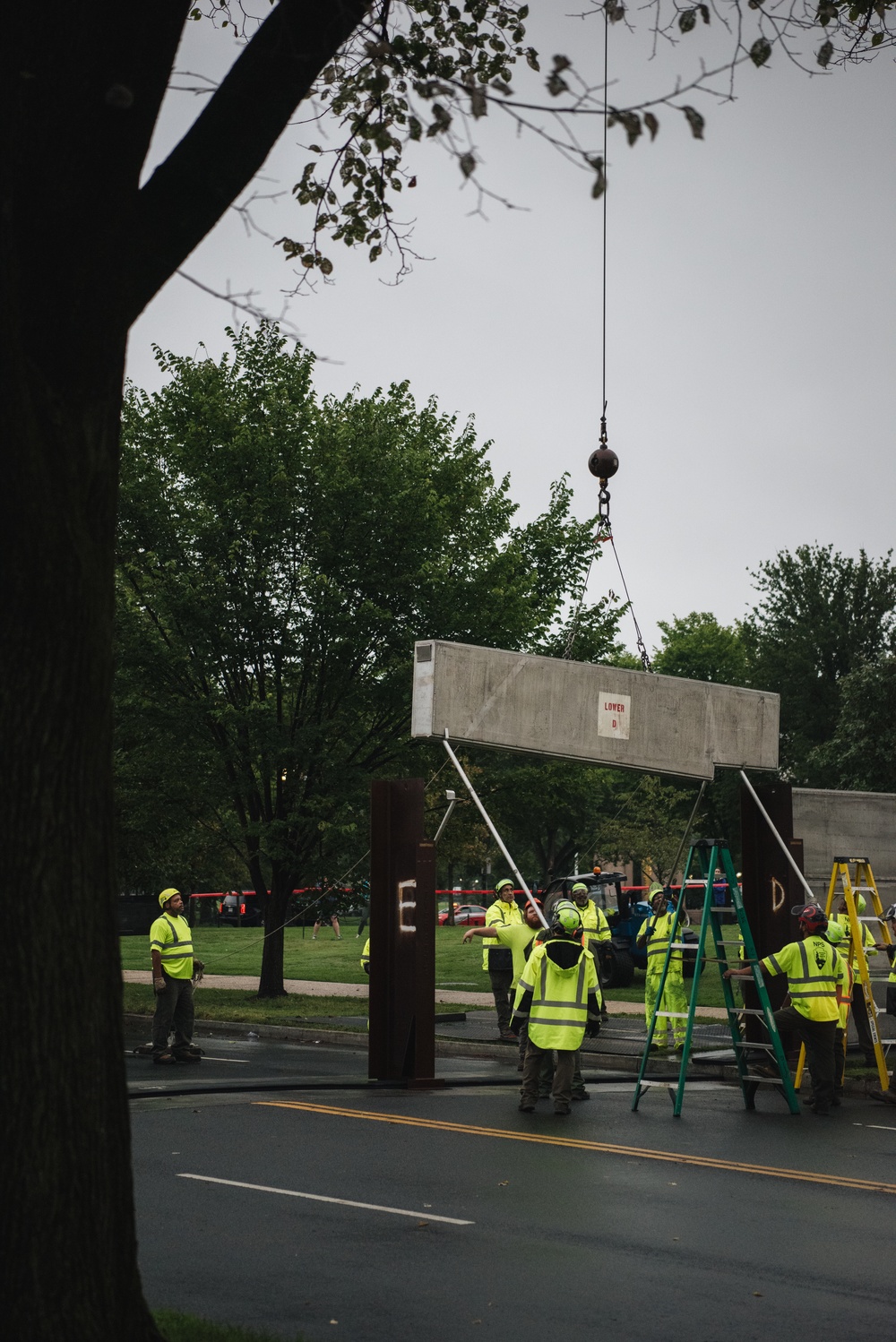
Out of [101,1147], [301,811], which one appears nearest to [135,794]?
[301,811]

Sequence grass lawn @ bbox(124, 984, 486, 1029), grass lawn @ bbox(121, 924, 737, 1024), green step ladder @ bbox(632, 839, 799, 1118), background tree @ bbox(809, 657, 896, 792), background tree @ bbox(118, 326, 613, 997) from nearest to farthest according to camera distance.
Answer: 1. green step ladder @ bbox(632, 839, 799, 1118)
2. grass lawn @ bbox(124, 984, 486, 1029)
3. background tree @ bbox(118, 326, 613, 997)
4. grass lawn @ bbox(121, 924, 737, 1024)
5. background tree @ bbox(809, 657, 896, 792)

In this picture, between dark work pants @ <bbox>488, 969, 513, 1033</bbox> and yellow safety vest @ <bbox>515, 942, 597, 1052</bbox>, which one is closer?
yellow safety vest @ <bbox>515, 942, 597, 1052</bbox>

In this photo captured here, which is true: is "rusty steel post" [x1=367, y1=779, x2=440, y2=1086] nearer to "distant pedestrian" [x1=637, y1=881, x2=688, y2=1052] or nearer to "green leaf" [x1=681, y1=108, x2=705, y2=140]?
"distant pedestrian" [x1=637, y1=881, x2=688, y2=1052]

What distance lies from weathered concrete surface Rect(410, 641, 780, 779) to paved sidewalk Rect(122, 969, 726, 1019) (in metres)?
7.69

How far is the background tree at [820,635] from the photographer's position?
Result: 53875mm

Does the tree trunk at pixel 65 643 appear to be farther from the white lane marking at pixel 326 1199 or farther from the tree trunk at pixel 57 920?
the white lane marking at pixel 326 1199

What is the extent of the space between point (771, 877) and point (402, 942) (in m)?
4.95

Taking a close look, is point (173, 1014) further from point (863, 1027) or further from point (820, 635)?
point (820, 635)

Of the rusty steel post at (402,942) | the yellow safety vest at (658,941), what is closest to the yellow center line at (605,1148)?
the rusty steel post at (402,942)

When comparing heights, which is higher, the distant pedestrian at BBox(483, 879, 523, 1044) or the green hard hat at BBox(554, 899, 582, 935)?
→ the green hard hat at BBox(554, 899, 582, 935)

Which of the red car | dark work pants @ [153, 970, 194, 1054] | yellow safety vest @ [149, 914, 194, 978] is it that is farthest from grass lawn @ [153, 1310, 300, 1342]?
the red car

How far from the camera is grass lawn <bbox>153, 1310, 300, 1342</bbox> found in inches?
229

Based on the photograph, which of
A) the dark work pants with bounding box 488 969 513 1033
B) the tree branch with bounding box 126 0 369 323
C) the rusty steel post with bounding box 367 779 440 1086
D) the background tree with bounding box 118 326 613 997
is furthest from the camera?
the background tree with bounding box 118 326 613 997

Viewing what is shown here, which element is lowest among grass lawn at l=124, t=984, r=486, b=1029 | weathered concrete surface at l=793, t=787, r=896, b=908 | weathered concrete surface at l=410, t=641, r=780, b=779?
grass lawn at l=124, t=984, r=486, b=1029
